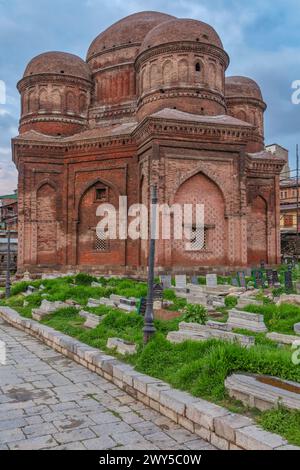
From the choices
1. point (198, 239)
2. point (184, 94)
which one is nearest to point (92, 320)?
point (198, 239)

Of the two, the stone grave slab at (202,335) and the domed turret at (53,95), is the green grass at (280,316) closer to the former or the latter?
the stone grave slab at (202,335)

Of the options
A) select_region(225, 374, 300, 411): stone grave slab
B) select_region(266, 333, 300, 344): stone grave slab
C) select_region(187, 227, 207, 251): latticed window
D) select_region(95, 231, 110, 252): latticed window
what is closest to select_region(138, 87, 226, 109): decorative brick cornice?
select_region(187, 227, 207, 251): latticed window

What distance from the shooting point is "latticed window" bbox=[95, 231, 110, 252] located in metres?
22.2

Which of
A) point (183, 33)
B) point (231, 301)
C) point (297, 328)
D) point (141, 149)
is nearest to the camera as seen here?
point (297, 328)

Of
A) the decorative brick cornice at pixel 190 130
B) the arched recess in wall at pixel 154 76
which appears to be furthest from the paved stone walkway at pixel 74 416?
the arched recess in wall at pixel 154 76

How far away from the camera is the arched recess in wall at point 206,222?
62.4 ft

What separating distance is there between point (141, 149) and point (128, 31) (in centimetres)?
1036

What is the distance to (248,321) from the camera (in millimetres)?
8008

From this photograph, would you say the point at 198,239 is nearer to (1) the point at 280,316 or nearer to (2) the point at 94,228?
(2) the point at 94,228

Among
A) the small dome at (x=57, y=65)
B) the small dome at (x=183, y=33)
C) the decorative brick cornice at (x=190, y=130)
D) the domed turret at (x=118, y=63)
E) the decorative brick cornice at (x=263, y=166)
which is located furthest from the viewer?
the domed turret at (x=118, y=63)

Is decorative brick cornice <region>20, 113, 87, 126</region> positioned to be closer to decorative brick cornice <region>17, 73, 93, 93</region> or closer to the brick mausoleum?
the brick mausoleum

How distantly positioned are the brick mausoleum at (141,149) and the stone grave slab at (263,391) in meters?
13.7

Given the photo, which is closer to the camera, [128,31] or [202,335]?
[202,335]

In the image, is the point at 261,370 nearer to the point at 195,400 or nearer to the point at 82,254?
the point at 195,400
